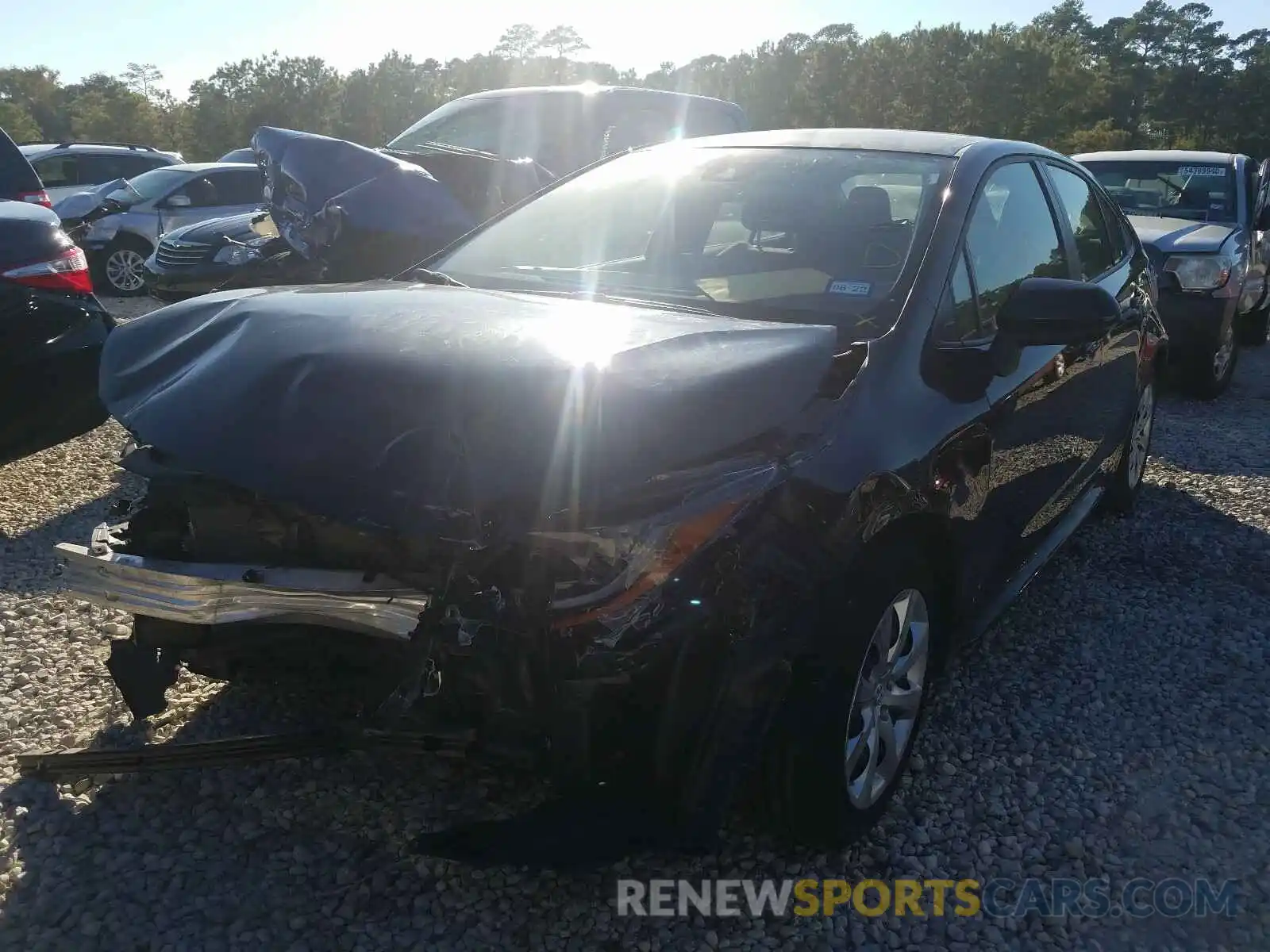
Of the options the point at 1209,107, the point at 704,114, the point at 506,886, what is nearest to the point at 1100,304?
the point at 506,886

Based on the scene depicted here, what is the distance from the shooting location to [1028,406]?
3.15m

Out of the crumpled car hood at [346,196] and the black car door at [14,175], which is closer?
the crumpled car hood at [346,196]

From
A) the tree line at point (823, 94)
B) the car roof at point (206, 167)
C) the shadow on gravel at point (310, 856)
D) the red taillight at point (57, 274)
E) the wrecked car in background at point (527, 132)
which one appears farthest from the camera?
the tree line at point (823, 94)

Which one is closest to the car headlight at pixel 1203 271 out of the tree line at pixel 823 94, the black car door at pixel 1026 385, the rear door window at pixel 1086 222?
the rear door window at pixel 1086 222

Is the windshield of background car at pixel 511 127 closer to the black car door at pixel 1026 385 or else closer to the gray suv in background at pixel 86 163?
the black car door at pixel 1026 385

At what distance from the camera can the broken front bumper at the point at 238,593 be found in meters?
2.12

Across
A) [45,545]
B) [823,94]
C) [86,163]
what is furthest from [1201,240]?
[823,94]

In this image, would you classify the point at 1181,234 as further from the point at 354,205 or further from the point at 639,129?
the point at 354,205

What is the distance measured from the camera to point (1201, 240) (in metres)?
7.32

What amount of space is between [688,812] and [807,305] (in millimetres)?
1421

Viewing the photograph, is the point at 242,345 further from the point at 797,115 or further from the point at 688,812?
the point at 797,115

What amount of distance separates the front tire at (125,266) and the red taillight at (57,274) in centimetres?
862

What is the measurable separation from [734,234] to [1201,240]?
557 centimetres

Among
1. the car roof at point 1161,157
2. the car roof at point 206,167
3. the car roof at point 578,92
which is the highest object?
the car roof at point 578,92
